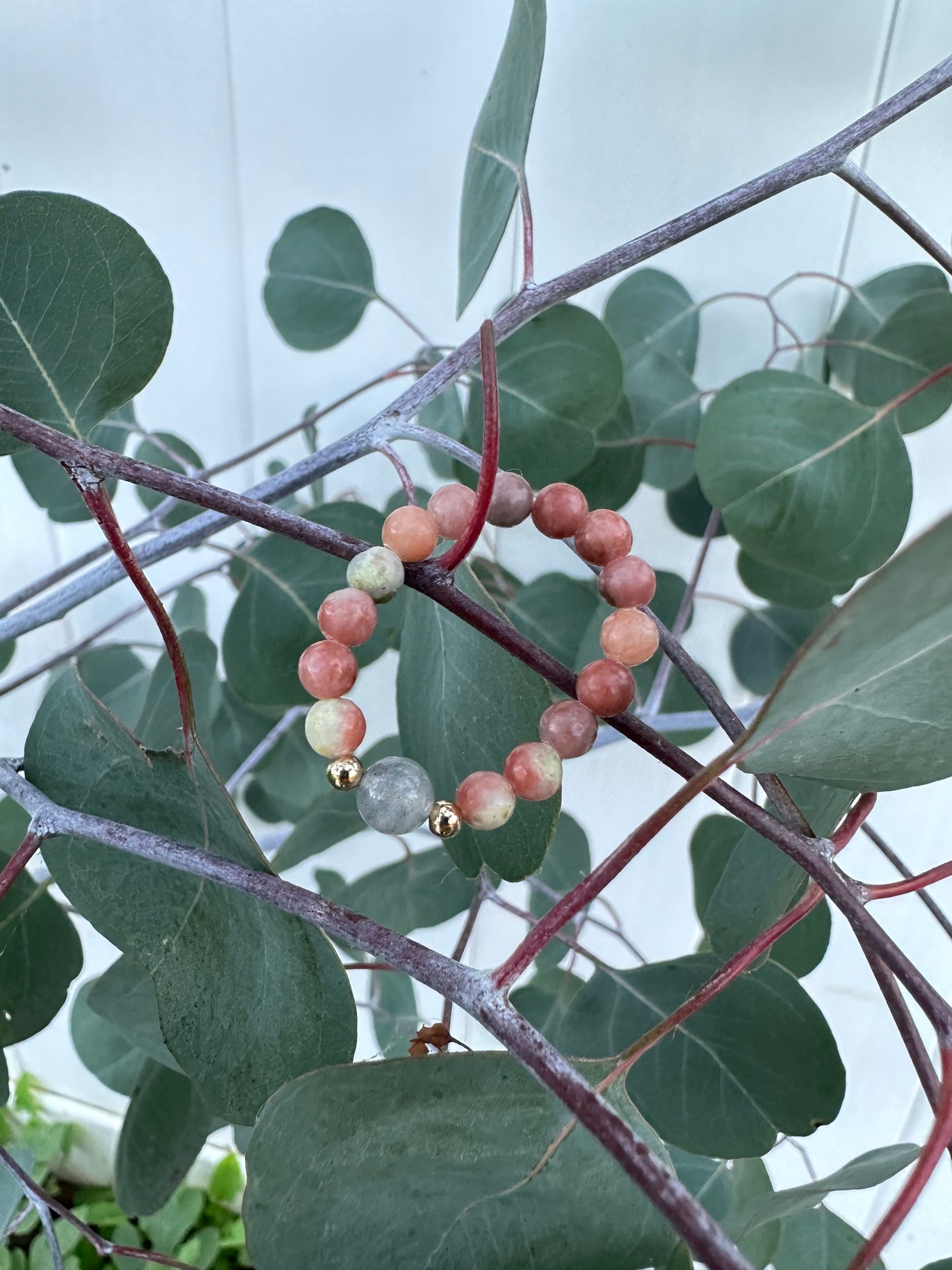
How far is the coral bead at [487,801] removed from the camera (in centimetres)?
23

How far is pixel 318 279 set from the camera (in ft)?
1.84

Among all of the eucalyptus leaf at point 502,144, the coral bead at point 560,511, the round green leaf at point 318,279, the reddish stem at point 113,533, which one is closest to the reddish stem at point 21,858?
the reddish stem at point 113,533

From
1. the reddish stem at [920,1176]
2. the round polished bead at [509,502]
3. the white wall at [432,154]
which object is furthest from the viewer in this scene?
the white wall at [432,154]

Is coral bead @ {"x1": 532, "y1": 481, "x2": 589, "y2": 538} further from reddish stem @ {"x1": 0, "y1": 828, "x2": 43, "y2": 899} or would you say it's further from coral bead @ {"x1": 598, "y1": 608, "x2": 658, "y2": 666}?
reddish stem @ {"x1": 0, "y1": 828, "x2": 43, "y2": 899}

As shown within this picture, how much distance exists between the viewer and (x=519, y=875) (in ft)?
0.97

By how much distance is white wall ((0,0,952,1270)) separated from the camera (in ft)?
1.68

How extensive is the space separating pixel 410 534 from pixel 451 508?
3 centimetres

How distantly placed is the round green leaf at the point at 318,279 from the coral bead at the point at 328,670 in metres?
0.40

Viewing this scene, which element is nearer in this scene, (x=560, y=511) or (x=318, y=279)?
(x=560, y=511)

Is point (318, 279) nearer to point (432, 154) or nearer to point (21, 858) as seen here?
point (432, 154)

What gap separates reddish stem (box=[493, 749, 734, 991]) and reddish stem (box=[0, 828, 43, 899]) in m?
0.13

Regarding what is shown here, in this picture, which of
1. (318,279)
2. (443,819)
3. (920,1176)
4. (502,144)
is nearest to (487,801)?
(443,819)

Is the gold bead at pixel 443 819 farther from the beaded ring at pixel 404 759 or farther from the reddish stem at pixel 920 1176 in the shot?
the reddish stem at pixel 920 1176

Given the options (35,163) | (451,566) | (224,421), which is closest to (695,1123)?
(451,566)
